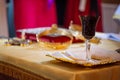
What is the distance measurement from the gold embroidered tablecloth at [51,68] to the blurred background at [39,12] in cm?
112

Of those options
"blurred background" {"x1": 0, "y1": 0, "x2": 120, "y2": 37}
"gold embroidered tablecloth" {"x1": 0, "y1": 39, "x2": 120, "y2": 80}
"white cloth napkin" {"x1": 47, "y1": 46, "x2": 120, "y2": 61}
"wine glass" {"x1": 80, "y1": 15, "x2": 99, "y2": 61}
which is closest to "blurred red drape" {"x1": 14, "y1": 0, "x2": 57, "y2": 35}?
"blurred background" {"x1": 0, "y1": 0, "x2": 120, "y2": 37}

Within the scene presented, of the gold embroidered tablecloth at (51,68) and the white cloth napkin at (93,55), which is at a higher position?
the white cloth napkin at (93,55)

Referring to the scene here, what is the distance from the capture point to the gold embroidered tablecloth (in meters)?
0.97

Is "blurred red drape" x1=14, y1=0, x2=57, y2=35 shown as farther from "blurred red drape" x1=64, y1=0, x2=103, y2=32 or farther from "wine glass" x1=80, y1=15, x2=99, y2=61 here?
"wine glass" x1=80, y1=15, x2=99, y2=61

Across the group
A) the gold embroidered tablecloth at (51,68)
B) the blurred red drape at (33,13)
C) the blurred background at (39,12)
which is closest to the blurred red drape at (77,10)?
the blurred background at (39,12)

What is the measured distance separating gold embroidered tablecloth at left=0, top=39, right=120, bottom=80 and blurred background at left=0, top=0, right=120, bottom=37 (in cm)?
112

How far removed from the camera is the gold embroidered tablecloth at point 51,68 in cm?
97

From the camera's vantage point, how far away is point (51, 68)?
102 centimetres

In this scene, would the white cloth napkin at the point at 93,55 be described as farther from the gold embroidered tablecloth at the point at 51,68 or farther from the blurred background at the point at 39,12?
the blurred background at the point at 39,12

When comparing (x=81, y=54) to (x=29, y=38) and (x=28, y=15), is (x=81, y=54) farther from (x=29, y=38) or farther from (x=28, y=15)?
(x=28, y=15)

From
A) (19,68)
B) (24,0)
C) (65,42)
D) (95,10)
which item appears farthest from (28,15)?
(19,68)

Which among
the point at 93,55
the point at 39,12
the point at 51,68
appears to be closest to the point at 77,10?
the point at 39,12

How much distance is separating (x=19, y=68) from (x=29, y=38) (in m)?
0.43

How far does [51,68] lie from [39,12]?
61.5 inches
